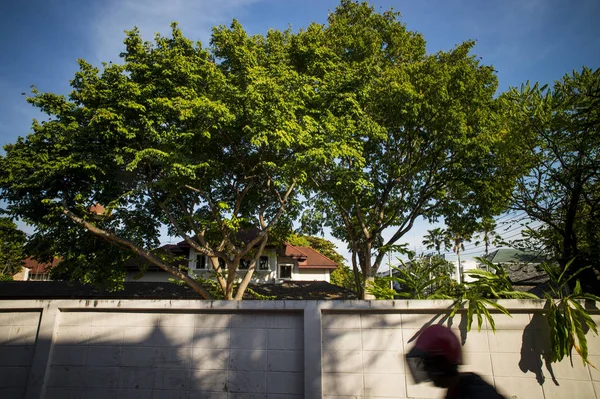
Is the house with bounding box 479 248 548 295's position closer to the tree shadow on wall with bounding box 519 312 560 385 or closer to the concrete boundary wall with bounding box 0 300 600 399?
the tree shadow on wall with bounding box 519 312 560 385

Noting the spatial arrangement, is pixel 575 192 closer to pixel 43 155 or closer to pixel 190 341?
pixel 190 341

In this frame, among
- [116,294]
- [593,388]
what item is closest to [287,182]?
[593,388]

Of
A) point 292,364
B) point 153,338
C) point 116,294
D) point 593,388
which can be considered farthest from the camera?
point 116,294

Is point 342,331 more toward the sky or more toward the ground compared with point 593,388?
more toward the sky

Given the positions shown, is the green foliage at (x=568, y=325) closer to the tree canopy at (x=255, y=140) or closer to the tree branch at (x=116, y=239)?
the tree canopy at (x=255, y=140)

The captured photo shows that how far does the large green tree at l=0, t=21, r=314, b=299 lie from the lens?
10.4 meters

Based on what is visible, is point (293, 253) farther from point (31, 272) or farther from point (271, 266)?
point (31, 272)

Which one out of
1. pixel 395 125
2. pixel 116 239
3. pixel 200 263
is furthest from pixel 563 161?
pixel 200 263

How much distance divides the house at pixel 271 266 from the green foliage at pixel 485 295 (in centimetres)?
1755

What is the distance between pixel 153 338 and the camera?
4.38 metres

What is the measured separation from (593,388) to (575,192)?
5.72 m

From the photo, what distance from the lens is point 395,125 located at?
44.7 feet

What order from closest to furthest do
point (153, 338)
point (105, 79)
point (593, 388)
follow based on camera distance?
point (593, 388), point (153, 338), point (105, 79)

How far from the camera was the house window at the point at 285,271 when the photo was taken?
26.1m
